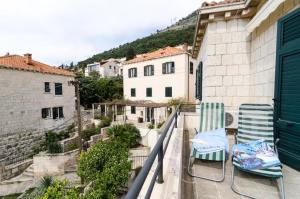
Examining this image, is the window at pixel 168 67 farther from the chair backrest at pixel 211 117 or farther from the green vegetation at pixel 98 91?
the chair backrest at pixel 211 117

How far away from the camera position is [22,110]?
15258mm

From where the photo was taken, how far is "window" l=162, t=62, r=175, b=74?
20267 mm

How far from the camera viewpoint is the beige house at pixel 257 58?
3.30 meters

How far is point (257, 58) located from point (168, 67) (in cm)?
1590

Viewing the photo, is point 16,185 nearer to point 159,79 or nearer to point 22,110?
point 22,110

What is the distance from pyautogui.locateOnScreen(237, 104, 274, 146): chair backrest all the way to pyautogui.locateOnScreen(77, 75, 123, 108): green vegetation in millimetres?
24704

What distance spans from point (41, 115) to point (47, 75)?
3.80 meters

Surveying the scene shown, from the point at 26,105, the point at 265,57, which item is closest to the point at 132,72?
the point at 26,105

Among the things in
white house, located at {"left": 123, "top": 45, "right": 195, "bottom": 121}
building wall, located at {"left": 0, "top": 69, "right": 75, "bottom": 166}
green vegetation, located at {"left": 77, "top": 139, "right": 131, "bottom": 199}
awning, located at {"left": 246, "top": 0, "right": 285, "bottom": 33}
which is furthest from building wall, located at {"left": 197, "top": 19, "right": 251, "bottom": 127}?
building wall, located at {"left": 0, "top": 69, "right": 75, "bottom": 166}

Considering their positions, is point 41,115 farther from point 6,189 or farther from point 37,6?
point 37,6

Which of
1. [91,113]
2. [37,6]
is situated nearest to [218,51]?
[37,6]

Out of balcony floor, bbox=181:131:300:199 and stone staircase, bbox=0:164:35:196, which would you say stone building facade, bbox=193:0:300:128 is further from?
stone staircase, bbox=0:164:35:196

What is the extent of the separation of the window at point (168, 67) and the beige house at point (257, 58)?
13584mm

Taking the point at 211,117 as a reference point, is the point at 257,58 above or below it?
above
